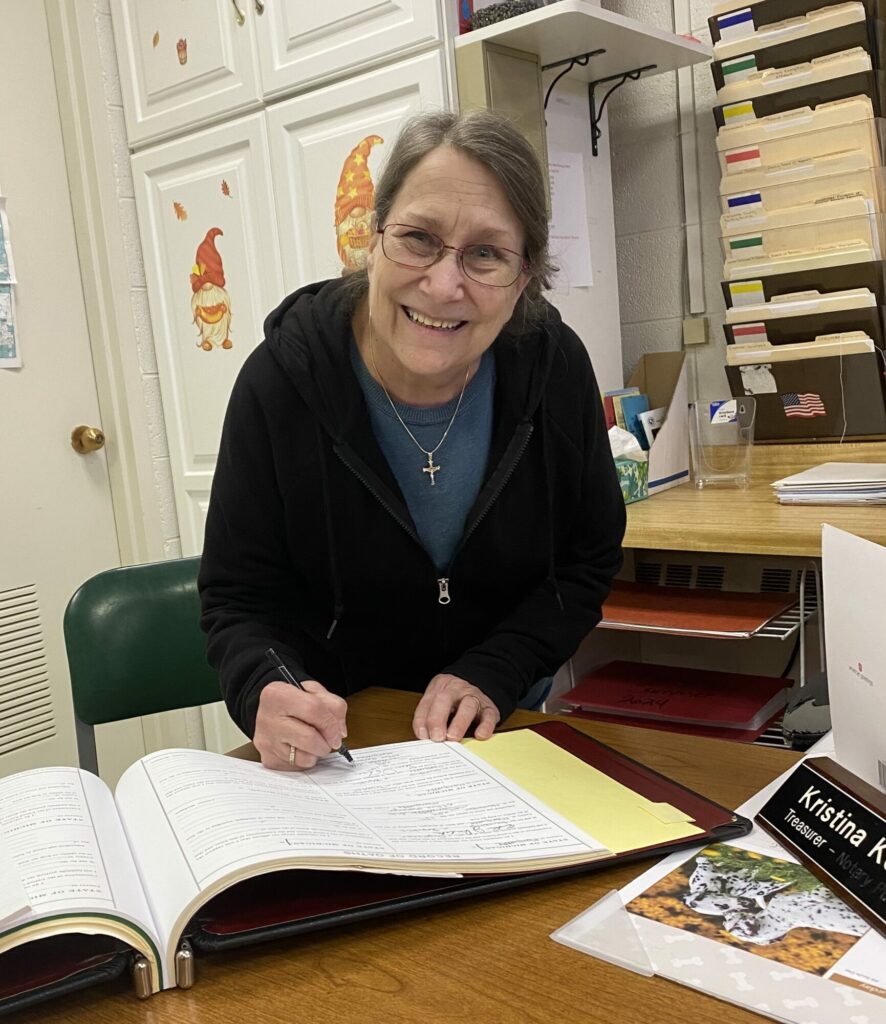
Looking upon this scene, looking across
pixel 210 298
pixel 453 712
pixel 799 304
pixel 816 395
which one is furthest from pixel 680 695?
pixel 210 298

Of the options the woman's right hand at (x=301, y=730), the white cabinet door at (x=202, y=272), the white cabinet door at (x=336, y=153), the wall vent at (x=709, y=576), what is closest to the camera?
the woman's right hand at (x=301, y=730)

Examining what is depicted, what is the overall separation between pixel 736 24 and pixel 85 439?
1.82m

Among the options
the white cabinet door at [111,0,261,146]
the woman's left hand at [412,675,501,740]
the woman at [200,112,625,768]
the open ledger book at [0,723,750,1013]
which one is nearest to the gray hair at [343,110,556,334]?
the woman at [200,112,625,768]

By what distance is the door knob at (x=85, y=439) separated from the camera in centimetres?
262

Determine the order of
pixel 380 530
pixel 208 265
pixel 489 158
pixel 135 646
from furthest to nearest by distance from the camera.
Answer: pixel 208 265 < pixel 135 646 < pixel 380 530 < pixel 489 158

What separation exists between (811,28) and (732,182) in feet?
1.01

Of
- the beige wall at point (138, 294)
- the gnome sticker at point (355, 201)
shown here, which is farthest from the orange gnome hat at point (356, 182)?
the beige wall at point (138, 294)

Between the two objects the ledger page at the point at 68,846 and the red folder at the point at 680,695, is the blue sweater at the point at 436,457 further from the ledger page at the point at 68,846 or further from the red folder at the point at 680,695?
the red folder at the point at 680,695

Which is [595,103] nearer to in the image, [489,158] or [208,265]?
[208,265]

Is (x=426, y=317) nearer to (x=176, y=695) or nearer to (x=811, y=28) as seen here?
(x=176, y=695)

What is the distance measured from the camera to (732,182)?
2068mm

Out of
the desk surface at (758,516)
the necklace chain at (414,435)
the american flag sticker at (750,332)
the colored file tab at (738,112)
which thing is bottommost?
the desk surface at (758,516)

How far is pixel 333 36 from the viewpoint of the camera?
2.09 metres

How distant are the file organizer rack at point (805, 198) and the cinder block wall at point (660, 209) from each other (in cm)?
17
